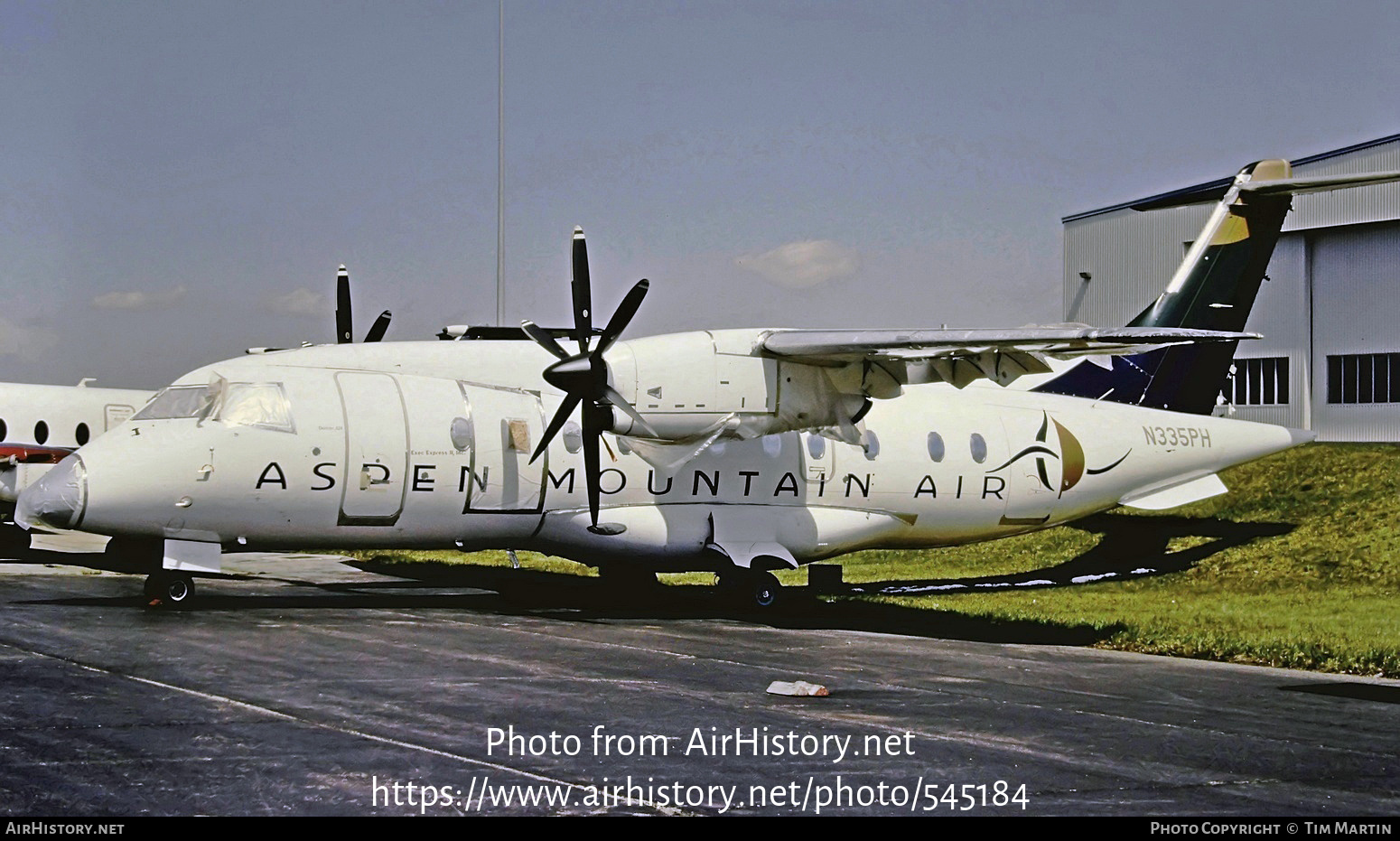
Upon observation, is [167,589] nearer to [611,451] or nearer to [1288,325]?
[611,451]

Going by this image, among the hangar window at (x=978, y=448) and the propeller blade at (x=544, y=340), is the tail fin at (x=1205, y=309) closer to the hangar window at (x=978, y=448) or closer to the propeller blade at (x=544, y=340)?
the hangar window at (x=978, y=448)

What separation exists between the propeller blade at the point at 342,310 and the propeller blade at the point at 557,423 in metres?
7.13

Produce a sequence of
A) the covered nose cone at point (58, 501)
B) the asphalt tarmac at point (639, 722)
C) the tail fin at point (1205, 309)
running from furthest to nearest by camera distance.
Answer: the tail fin at point (1205, 309) < the covered nose cone at point (58, 501) < the asphalt tarmac at point (639, 722)

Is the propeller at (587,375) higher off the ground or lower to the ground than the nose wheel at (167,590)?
higher

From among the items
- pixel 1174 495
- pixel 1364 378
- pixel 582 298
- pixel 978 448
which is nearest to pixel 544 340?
pixel 582 298

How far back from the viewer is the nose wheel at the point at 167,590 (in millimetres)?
Answer: 20266

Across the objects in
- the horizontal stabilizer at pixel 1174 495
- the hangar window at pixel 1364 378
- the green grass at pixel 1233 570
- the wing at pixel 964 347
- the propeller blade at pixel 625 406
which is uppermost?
the hangar window at pixel 1364 378

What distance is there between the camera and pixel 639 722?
12.1 metres

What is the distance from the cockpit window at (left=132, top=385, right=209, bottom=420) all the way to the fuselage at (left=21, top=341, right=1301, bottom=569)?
40 mm

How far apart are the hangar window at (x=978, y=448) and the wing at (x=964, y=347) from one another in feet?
10.1

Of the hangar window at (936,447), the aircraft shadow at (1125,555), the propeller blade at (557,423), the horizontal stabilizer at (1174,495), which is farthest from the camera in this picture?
the aircraft shadow at (1125,555)

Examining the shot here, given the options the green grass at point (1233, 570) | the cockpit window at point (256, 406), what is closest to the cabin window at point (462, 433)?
the cockpit window at point (256, 406)

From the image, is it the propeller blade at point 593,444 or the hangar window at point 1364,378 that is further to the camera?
the hangar window at point 1364,378
